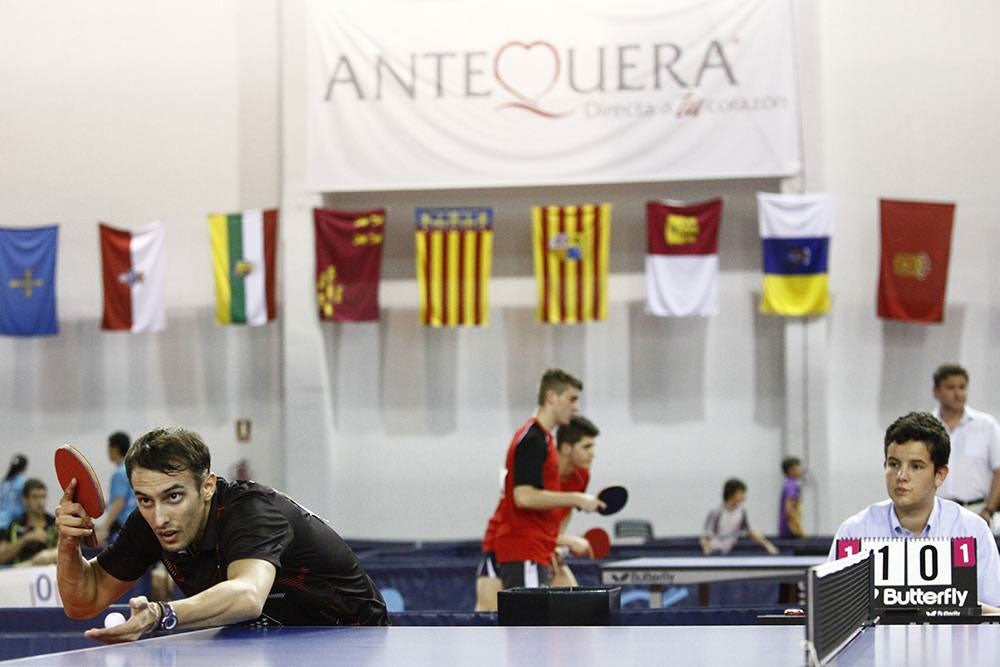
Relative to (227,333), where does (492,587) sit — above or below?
below

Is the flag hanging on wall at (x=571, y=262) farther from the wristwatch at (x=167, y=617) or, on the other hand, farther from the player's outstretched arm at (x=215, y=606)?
the wristwatch at (x=167, y=617)

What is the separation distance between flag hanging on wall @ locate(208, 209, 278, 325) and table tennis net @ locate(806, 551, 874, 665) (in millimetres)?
11078

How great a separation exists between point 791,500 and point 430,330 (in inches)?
164

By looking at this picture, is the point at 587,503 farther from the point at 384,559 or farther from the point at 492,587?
the point at 384,559

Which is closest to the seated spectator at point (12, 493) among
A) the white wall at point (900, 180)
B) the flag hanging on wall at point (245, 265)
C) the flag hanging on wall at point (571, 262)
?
the flag hanging on wall at point (245, 265)

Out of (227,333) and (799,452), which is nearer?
(799,452)

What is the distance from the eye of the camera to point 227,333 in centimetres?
1554

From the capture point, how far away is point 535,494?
285 inches

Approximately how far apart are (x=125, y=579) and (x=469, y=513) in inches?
437

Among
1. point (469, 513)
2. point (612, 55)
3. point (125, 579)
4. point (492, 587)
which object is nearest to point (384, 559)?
point (469, 513)

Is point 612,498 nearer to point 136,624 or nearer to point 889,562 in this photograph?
point 889,562

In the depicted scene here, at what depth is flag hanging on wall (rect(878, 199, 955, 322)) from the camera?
14.1 m

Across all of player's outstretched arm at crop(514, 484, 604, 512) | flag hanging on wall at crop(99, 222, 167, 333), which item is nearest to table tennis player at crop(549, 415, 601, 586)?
player's outstretched arm at crop(514, 484, 604, 512)

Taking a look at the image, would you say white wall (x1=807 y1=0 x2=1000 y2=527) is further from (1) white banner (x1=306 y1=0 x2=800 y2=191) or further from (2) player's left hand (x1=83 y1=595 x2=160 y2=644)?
(2) player's left hand (x1=83 y1=595 x2=160 y2=644)
